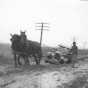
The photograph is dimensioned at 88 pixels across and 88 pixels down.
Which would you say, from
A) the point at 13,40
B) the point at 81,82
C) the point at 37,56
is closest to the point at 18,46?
the point at 13,40

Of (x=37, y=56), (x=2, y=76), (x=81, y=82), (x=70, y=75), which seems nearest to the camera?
(x=81, y=82)

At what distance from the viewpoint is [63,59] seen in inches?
1000

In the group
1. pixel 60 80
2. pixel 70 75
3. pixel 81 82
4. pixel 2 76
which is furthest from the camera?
pixel 2 76

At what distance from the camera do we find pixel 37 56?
24484mm

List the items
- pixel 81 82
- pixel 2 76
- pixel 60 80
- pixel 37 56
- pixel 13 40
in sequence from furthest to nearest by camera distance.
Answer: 1. pixel 37 56
2. pixel 13 40
3. pixel 2 76
4. pixel 60 80
5. pixel 81 82

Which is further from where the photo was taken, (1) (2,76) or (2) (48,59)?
(2) (48,59)

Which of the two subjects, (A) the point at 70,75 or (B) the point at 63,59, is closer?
(A) the point at 70,75

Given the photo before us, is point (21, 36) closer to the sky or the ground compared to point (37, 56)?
closer to the sky

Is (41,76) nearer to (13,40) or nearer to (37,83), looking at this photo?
(37,83)

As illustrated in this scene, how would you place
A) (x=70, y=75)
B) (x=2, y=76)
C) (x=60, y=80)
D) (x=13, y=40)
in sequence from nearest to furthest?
(x=60, y=80) → (x=70, y=75) → (x=2, y=76) → (x=13, y=40)

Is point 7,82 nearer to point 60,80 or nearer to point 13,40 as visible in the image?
point 60,80

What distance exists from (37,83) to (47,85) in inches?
32.5

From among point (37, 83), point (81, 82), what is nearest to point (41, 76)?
point (37, 83)

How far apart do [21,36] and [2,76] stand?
6380 millimetres
